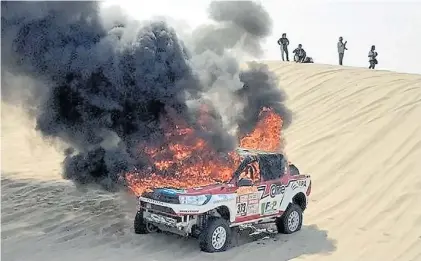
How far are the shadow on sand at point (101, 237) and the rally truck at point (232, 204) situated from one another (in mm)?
311

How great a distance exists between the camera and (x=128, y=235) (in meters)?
11.3

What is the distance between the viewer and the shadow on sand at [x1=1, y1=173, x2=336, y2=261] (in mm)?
10391

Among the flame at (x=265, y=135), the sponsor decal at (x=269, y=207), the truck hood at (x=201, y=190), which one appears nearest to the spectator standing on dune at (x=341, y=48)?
the flame at (x=265, y=135)

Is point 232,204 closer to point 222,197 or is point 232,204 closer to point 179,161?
point 222,197

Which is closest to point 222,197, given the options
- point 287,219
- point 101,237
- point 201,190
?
point 201,190

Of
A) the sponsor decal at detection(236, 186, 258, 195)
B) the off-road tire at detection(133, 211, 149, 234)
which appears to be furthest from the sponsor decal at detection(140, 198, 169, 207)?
the sponsor decal at detection(236, 186, 258, 195)

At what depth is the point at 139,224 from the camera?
36.9 ft

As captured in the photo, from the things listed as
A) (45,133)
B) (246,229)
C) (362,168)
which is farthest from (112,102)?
(362,168)

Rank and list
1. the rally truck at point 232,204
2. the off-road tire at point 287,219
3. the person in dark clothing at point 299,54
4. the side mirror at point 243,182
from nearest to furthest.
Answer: the rally truck at point 232,204 < the side mirror at point 243,182 < the off-road tire at point 287,219 < the person in dark clothing at point 299,54

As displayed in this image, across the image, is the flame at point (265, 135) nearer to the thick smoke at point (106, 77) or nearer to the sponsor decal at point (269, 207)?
the thick smoke at point (106, 77)

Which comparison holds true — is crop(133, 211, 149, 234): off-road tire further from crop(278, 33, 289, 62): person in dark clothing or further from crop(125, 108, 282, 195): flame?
crop(278, 33, 289, 62): person in dark clothing

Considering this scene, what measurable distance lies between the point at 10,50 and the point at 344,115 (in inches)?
468

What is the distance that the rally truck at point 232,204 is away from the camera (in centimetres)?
1021

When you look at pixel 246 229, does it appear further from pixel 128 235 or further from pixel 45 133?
pixel 45 133
